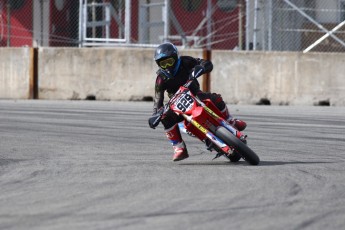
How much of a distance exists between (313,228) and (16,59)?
1568cm

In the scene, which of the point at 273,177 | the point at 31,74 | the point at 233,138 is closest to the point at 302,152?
the point at 233,138

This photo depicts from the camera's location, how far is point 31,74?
68.6 ft

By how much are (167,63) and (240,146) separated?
1.24 meters

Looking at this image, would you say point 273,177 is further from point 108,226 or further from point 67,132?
point 67,132

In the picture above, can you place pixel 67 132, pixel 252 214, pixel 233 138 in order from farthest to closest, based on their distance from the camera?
pixel 67 132 < pixel 233 138 < pixel 252 214

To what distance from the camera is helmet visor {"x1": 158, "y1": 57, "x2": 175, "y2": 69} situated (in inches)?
407

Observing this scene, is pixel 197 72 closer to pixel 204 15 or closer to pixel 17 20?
pixel 204 15

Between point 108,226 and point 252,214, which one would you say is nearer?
point 108,226

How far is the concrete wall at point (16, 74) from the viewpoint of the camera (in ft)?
68.9

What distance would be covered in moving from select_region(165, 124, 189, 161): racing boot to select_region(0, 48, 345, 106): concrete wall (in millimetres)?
8715

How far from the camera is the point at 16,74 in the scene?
21094 mm

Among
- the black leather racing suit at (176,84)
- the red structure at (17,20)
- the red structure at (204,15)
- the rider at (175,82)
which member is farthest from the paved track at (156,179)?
the red structure at (17,20)

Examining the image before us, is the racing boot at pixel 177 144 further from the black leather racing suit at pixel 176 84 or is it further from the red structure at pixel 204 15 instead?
the red structure at pixel 204 15

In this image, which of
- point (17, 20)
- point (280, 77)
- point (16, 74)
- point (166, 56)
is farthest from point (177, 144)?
point (17, 20)
